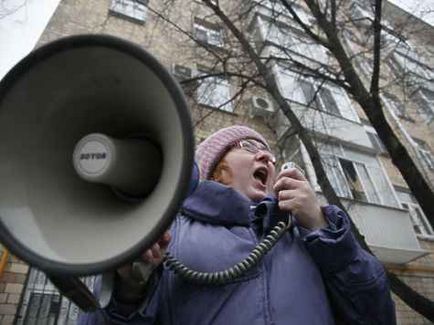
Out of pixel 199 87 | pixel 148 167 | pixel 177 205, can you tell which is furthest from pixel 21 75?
pixel 199 87

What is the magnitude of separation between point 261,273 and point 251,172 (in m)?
0.48

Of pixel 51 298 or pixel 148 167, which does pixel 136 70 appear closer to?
pixel 148 167

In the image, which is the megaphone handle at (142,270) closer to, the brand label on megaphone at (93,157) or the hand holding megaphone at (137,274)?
the hand holding megaphone at (137,274)

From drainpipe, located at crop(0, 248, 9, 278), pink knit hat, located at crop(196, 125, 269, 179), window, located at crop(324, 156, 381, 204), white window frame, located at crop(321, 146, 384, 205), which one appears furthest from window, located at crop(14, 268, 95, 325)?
window, located at crop(324, 156, 381, 204)

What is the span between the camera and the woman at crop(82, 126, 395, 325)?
2.71ft

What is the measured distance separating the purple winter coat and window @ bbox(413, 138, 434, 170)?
10.4 m

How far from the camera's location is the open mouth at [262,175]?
4.45ft

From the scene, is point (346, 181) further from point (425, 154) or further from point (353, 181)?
point (425, 154)

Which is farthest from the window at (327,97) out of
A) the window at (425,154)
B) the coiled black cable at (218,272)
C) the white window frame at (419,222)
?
the coiled black cable at (218,272)

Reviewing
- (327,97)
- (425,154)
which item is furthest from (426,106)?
(327,97)

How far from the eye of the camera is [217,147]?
147cm

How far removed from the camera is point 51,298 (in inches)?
141

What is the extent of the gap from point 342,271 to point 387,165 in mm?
8840

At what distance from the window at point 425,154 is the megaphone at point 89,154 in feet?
35.3
